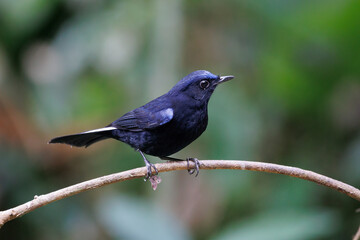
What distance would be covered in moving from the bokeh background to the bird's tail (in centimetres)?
90

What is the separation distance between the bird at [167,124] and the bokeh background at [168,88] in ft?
→ 3.01

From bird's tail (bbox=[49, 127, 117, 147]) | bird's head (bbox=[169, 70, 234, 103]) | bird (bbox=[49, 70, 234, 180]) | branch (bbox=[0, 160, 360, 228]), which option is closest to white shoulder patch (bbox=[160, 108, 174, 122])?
bird (bbox=[49, 70, 234, 180])

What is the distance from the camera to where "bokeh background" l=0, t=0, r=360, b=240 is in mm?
4969

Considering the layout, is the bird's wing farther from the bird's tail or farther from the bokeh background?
the bokeh background

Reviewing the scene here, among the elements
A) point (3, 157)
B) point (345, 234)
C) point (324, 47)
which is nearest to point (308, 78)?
point (324, 47)

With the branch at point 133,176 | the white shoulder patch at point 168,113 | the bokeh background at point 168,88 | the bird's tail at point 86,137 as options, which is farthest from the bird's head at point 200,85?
the branch at point 133,176

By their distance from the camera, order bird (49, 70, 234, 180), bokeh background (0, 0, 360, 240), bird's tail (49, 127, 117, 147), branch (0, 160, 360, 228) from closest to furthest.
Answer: branch (0, 160, 360, 228)
bird (49, 70, 234, 180)
bird's tail (49, 127, 117, 147)
bokeh background (0, 0, 360, 240)

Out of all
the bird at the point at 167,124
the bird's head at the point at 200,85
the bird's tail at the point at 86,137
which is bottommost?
the bird's tail at the point at 86,137

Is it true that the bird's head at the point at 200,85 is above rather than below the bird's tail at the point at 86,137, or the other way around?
above

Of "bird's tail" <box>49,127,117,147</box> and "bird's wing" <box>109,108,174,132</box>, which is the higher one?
"bird's wing" <box>109,108,174,132</box>

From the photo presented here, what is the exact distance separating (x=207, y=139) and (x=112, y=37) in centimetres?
144

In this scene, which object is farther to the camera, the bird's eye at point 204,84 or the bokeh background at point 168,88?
the bokeh background at point 168,88

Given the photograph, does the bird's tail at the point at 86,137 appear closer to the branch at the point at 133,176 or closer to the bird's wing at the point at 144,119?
the bird's wing at the point at 144,119

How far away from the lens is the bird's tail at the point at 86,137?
3.79 m
